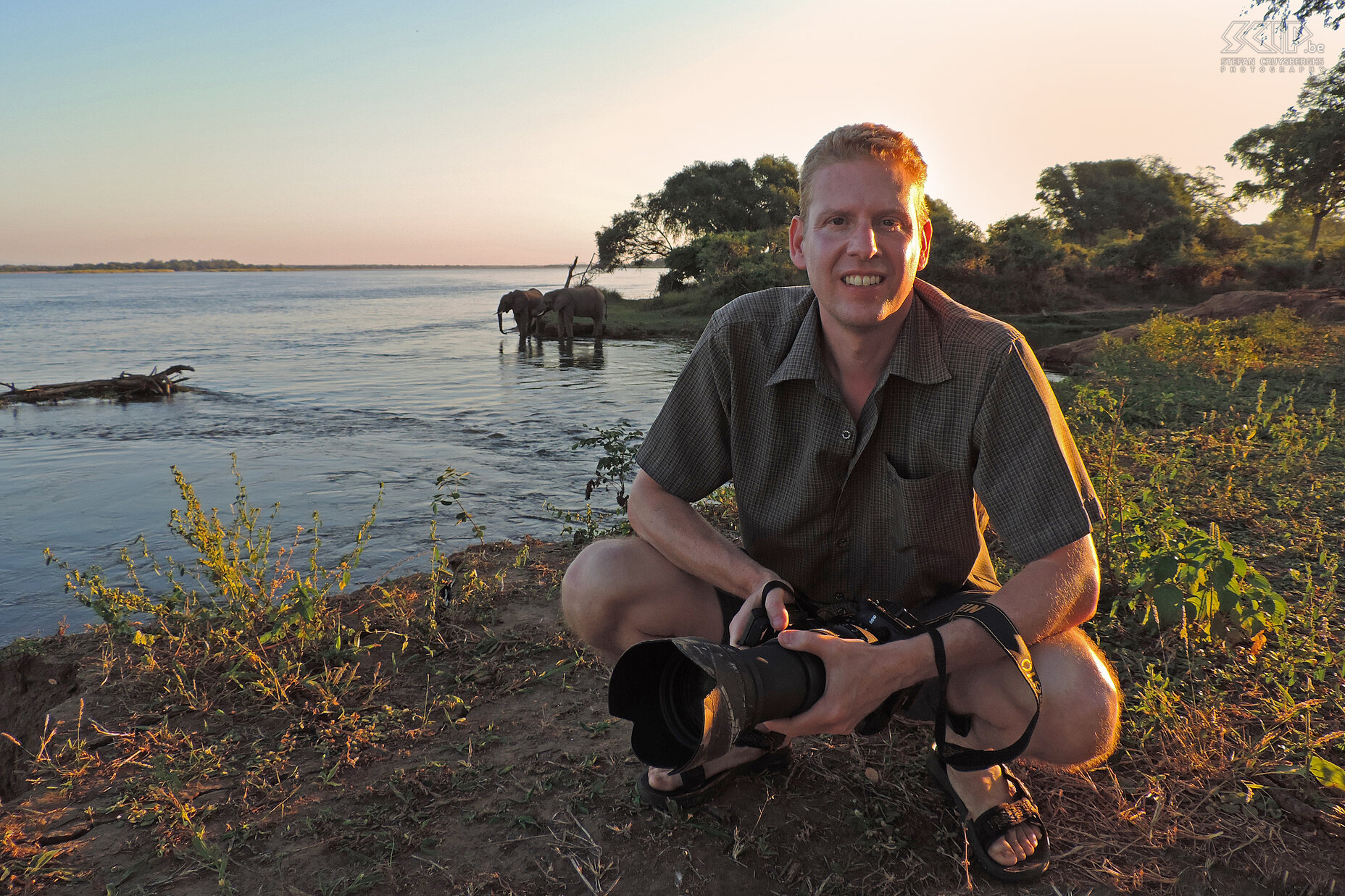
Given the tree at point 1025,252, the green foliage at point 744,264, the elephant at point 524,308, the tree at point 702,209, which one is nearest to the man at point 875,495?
the elephant at point 524,308

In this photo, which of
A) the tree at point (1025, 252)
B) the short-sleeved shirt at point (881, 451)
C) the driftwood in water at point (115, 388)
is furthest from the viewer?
the tree at point (1025, 252)

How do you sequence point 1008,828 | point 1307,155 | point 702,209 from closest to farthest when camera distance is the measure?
1. point 1008,828
2. point 1307,155
3. point 702,209

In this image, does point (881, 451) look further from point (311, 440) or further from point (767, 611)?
point (311, 440)

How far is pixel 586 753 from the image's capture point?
2236 millimetres

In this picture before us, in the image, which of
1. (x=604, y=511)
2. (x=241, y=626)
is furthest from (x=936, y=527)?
(x=604, y=511)

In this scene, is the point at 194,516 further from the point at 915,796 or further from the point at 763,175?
the point at 763,175

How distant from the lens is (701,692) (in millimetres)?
1688

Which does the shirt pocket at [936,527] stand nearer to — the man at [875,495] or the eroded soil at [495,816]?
the man at [875,495]

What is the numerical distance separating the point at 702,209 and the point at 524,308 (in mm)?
16986

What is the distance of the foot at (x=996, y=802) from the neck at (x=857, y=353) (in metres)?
0.90

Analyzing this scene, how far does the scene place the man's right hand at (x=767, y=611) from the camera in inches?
66.1

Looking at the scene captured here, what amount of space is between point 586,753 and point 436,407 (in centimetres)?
917

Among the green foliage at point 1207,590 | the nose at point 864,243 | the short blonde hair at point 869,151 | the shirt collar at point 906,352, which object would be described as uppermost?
the short blonde hair at point 869,151

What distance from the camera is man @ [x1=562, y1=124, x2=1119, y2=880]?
68.6 inches
